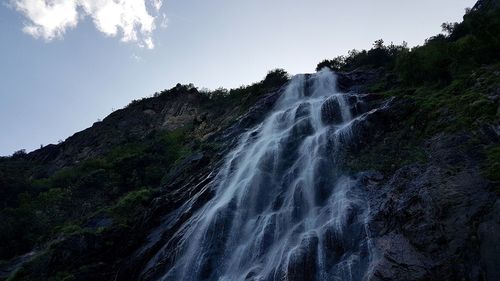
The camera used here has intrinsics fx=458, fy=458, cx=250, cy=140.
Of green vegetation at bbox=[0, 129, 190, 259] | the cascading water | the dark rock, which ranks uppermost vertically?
green vegetation at bbox=[0, 129, 190, 259]

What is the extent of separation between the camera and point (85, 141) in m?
61.3

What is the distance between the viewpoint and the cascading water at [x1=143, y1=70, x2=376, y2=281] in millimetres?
16359

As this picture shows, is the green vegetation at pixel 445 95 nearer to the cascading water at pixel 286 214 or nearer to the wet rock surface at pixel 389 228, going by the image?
the wet rock surface at pixel 389 228

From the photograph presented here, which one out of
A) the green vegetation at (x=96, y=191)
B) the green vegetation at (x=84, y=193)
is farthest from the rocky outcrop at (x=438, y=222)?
the green vegetation at (x=84, y=193)

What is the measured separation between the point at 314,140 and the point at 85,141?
145 feet

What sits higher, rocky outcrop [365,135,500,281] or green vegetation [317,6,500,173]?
green vegetation [317,6,500,173]

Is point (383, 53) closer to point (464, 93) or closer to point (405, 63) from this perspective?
point (405, 63)

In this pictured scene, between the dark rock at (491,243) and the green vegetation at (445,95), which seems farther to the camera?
the green vegetation at (445,95)

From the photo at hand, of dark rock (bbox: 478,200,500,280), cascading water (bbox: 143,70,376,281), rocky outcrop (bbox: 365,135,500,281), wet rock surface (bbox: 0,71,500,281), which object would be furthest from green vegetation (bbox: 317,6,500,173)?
cascading water (bbox: 143,70,376,281)

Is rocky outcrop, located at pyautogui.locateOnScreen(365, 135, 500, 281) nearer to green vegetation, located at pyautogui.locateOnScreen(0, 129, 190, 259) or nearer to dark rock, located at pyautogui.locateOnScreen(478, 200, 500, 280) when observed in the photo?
dark rock, located at pyautogui.locateOnScreen(478, 200, 500, 280)

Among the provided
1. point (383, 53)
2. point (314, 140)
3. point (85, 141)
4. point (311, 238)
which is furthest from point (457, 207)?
point (85, 141)

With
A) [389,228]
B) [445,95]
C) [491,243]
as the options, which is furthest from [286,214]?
[445,95]

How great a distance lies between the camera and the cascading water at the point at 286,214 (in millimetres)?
16359

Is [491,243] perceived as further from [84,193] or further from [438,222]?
[84,193]
